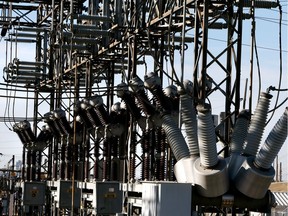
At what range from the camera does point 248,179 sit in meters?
13.8

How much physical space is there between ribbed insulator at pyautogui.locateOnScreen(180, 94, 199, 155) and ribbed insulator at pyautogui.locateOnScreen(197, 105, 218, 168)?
65cm

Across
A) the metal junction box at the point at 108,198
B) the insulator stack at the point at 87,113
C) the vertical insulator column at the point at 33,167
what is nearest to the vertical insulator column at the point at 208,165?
the metal junction box at the point at 108,198

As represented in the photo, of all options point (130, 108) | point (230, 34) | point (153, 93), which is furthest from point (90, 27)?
point (230, 34)

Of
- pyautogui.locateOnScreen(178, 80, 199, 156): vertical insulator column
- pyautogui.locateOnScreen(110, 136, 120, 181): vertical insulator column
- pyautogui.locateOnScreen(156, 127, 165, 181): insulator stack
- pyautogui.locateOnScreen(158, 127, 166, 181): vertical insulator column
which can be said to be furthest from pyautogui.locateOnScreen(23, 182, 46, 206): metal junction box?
pyautogui.locateOnScreen(178, 80, 199, 156): vertical insulator column

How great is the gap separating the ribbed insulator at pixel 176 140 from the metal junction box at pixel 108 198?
809 centimetres

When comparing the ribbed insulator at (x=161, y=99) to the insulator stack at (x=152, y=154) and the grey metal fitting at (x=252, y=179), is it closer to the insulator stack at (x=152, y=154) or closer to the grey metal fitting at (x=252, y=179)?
the insulator stack at (x=152, y=154)

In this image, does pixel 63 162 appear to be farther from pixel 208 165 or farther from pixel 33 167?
pixel 208 165

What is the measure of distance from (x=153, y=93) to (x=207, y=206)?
4247mm

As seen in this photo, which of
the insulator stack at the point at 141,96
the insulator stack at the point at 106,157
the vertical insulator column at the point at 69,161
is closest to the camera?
the insulator stack at the point at 141,96

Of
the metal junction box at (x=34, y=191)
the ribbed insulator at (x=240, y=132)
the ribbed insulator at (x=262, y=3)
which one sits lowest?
the metal junction box at (x=34, y=191)

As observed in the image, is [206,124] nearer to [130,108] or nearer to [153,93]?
[153,93]

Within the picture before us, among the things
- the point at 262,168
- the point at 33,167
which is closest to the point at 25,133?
the point at 33,167

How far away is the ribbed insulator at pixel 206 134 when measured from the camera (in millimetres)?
13125

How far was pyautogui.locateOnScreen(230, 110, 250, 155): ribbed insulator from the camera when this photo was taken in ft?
47.7
